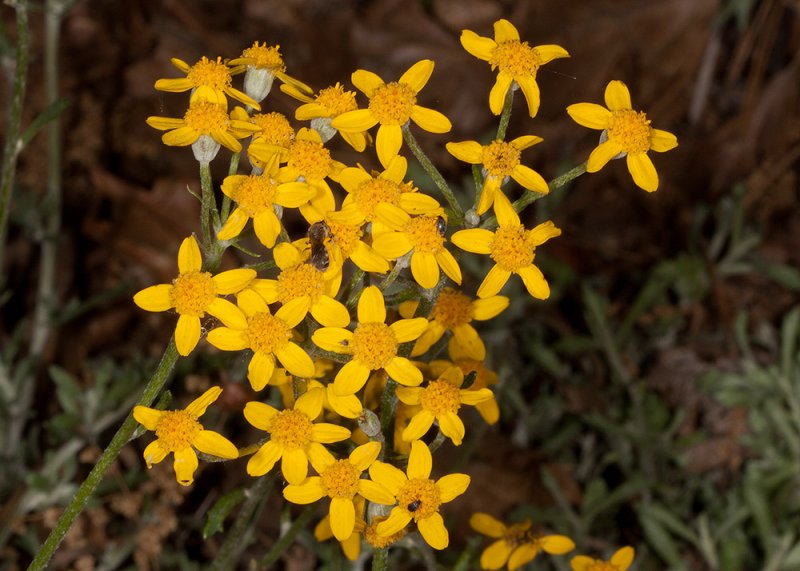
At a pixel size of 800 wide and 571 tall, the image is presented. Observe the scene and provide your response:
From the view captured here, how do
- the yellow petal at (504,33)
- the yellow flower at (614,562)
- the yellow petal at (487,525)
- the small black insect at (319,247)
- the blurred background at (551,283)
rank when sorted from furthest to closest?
the blurred background at (551,283), the yellow petal at (487,525), the yellow flower at (614,562), the yellow petal at (504,33), the small black insect at (319,247)

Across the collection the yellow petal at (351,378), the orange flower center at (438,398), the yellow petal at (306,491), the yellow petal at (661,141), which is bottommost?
the yellow petal at (306,491)

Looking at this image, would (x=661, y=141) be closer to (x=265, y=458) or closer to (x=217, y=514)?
(x=265, y=458)

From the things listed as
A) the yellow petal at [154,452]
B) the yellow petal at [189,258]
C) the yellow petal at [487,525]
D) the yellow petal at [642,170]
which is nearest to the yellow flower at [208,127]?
the yellow petal at [189,258]

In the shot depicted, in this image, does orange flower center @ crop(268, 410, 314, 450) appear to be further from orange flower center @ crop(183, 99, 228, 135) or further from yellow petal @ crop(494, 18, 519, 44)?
yellow petal @ crop(494, 18, 519, 44)

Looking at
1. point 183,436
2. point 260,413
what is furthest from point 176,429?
point 260,413

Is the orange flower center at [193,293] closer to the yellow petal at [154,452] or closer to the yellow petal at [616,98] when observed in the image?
the yellow petal at [154,452]

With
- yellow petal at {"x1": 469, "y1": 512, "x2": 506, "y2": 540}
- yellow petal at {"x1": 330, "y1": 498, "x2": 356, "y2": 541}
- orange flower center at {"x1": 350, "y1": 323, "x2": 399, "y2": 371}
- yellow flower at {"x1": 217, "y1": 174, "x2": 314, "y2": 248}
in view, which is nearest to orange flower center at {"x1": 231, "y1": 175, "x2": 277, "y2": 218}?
yellow flower at {"x1": 217, "y1": 174, "x2": 314, "y2": 248}
